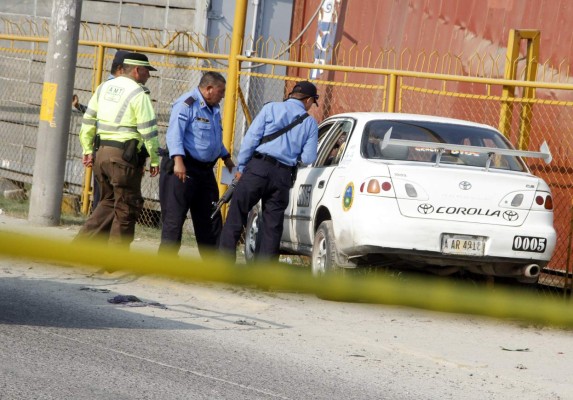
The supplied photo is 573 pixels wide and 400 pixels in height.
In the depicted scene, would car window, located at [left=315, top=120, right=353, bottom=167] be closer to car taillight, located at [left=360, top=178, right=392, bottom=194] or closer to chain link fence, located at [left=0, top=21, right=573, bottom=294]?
car taillight, located at [left=360, top=178, right=392, bottom=194]

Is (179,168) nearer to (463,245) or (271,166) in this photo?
(271,166)

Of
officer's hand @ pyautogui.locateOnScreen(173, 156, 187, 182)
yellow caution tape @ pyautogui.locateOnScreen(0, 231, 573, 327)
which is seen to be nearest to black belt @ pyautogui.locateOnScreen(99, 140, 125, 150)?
officer's hand @ pyautogui.locateOnScreen(173, 156, 187, 182)

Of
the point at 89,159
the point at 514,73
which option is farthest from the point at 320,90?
the point at 89,159

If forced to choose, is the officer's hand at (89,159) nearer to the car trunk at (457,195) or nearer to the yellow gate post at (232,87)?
the yellow gate post at (232,87)

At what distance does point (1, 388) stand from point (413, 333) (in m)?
3.44

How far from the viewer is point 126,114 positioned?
10.3 metres

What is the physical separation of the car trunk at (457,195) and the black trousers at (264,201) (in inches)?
50.1

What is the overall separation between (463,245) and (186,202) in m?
2.48

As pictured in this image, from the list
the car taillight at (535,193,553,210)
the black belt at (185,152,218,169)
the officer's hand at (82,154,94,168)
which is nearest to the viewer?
the car taillight at (535,193,553,210)

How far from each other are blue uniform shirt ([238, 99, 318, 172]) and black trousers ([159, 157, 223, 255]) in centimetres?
44

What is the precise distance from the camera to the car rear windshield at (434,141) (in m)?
9.70

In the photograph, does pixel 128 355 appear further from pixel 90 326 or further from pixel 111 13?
pixel 111 13

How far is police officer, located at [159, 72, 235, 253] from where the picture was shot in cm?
1017

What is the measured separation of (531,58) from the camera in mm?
11812
